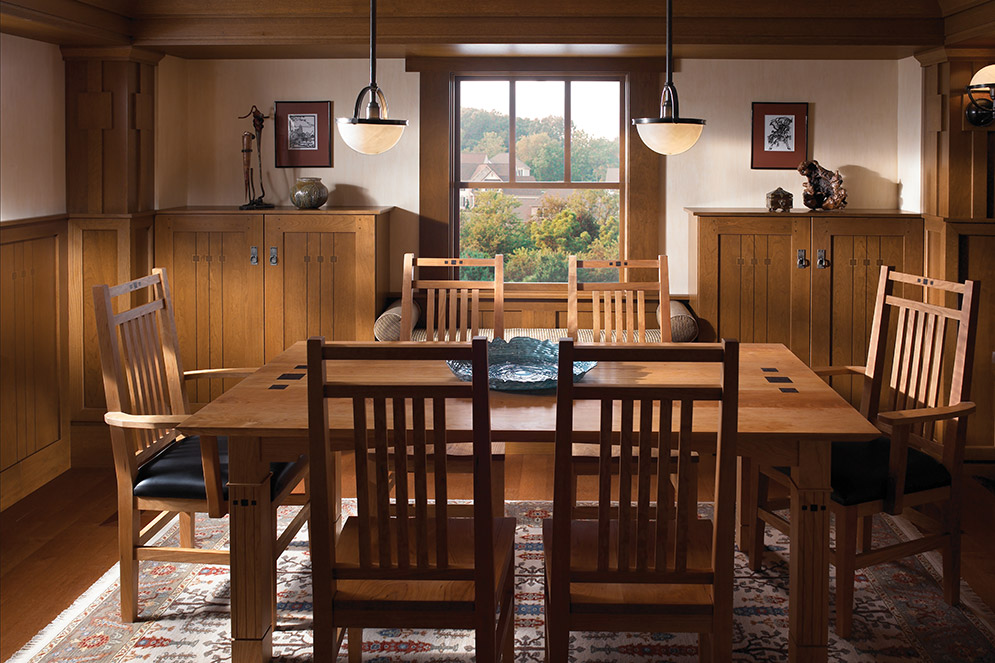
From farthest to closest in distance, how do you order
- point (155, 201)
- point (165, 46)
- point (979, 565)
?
1. point (155, 201)
2. point (165, 46)
3. point (979, 565)

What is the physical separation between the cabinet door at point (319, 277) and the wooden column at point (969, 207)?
2.90 m

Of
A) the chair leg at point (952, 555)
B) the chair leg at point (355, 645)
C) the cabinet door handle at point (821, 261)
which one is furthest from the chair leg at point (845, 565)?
the cabinet door handle at point (821, 261)

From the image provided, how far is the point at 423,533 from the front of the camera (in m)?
2.25

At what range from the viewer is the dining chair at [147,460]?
2.98 meters

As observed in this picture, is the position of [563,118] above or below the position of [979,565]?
above

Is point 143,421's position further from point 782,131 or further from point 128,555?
point 782,131

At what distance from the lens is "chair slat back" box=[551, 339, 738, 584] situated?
2129mm

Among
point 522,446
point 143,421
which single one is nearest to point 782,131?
point 522,446

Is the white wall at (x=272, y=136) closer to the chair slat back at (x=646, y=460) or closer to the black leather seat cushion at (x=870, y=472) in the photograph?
the black leather seat cushion at (x=870, y=472)

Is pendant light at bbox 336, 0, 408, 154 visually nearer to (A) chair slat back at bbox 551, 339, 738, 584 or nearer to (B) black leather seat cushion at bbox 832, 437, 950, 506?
(A) chair slat back at bbox 551, 339, 738, 584

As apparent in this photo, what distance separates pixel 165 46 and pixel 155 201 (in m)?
0.84

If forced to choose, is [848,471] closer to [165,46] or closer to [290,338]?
[290,338]

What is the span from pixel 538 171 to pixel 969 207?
228 cm

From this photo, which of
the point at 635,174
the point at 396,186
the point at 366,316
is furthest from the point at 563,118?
the point at 366,316
